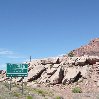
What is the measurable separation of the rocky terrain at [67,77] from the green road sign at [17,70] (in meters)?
6.01

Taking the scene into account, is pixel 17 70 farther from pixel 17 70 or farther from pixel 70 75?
pixel 70 75

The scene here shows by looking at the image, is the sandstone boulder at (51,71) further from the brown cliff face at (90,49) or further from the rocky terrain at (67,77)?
the brown cliff face at (90,49)

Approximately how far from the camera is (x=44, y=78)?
40969mm

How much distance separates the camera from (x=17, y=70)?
28.8 m

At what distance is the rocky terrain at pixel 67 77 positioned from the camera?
3525 cm

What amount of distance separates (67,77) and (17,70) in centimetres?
1105

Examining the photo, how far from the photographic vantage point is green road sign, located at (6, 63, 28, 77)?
28.5 meters

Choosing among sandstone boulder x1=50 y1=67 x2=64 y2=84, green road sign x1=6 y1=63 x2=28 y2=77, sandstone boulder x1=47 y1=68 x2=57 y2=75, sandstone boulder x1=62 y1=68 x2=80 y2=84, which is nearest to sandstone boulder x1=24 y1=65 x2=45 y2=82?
sandstone boulder x1=47 y1=68 x2=57 y2=75

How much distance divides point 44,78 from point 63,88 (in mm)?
Result: 4674

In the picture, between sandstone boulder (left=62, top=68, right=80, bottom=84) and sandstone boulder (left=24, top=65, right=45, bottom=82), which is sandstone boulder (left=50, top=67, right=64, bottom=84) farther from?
sandstone boulder (left=24, top=65, right=45, bottom=82)

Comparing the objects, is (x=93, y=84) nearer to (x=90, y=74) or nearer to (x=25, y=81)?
(x=90, y=74)

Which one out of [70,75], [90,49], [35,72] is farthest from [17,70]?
[90,49]

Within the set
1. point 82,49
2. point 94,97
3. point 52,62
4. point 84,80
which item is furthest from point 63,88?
point 82,49

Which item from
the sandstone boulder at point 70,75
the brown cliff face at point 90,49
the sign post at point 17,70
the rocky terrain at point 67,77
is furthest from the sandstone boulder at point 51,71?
the brown cliff face at point 90,49
